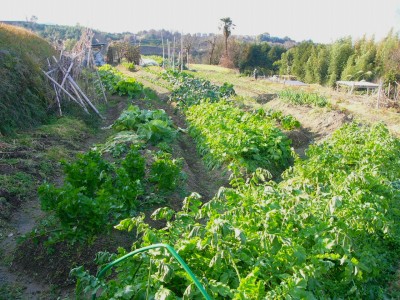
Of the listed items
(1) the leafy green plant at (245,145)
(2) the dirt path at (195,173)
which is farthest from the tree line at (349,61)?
(2) the dirt path at (195,173)

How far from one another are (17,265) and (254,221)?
279 centimetres

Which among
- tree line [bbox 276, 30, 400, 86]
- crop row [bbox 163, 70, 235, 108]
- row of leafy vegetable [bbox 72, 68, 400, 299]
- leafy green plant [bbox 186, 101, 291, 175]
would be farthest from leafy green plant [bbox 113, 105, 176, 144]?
tree line [bbox 276, 30, 400, 86]

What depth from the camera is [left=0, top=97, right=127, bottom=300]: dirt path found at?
3656 mm

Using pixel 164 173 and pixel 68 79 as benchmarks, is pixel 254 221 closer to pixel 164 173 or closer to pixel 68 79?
pixel 164 173

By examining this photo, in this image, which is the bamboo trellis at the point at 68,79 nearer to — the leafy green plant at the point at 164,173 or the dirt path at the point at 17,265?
the dirt path at the point at 17,265

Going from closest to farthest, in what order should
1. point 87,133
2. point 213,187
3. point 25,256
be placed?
point 25,256 → point 213,187 → point 87,133

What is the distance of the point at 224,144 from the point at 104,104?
769 cm

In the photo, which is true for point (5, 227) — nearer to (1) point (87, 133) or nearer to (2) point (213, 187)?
(2) point (213, 187)

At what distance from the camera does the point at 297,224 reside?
313cm

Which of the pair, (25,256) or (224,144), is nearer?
(25,256)

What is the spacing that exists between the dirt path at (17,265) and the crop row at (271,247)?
0.86 metres

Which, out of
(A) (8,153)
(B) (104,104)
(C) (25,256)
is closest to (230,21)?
(B) (104,104)

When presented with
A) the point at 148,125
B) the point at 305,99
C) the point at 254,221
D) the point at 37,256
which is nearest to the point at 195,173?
the point at 148,125

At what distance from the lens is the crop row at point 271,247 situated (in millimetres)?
2420
